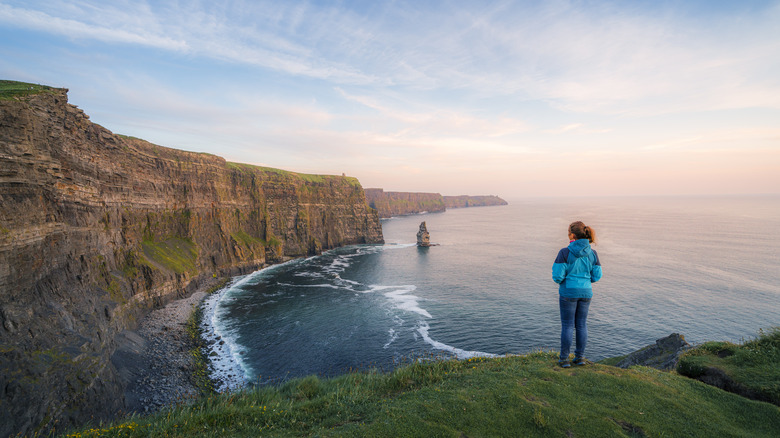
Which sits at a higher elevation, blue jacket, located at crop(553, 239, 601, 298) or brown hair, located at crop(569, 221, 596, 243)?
brown hair, located at crop(569, 221, 596, 243)

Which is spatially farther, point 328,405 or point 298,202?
point 298,202

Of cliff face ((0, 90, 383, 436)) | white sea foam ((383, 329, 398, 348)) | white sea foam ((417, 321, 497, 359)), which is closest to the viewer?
cliff face ((0, 90, 383, 436))

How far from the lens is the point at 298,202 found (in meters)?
104

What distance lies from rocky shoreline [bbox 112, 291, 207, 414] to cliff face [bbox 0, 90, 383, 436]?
63.7 inches

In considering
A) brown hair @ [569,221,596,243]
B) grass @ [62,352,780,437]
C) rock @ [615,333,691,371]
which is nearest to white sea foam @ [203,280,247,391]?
grass @ [62,352,780,437]

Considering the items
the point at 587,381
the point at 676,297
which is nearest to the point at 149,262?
the point at 587,381

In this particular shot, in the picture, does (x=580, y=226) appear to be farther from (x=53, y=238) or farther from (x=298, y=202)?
(x=298, y=202)

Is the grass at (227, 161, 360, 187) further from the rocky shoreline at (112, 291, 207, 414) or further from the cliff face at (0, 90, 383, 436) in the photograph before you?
the rocky shoreline at (112, 291, 207, 414)

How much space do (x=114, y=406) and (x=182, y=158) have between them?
5800cm

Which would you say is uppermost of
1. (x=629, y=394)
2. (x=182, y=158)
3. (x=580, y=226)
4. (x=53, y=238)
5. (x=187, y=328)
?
(x=182, y=158)

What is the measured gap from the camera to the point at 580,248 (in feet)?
36.0

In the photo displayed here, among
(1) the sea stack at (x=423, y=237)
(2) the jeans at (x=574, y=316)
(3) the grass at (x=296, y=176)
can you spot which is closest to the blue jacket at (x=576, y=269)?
(2) the jeans at (x=574, y=316)

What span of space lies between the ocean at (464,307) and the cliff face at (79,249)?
30.9 ft

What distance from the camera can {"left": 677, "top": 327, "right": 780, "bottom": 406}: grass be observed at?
433 inches
